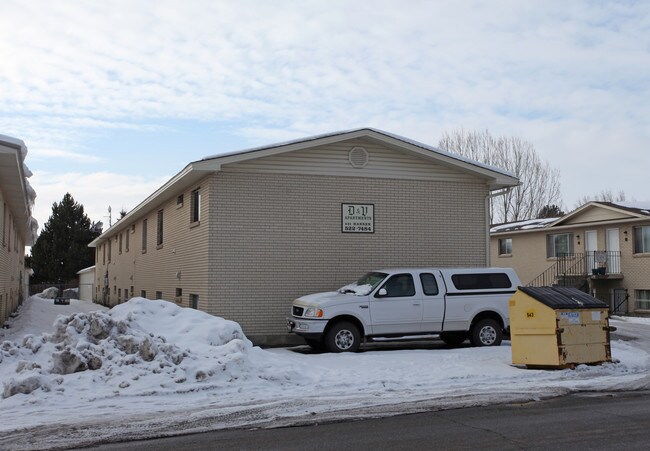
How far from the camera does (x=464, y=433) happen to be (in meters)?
7.41

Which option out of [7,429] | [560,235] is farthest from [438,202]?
[560,235]

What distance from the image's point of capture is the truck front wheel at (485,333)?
1503 cm

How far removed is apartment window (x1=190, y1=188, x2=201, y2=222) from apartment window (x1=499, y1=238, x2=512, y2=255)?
73.8ft

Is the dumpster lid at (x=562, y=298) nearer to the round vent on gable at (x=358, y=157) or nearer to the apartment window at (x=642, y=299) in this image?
the round vent on gable at (x=358, y=157)

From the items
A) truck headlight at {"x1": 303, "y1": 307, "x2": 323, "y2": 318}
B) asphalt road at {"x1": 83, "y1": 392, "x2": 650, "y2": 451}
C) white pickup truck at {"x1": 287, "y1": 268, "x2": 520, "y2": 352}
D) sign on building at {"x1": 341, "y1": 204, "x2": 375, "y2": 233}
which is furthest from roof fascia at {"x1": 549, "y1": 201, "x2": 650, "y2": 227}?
asphalt road at {"x1": 83, "y1": 392, "x2": 650, "y2": 451}

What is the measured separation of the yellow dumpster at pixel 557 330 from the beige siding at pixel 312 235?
17.9ft

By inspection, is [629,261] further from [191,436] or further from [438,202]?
[191,436]

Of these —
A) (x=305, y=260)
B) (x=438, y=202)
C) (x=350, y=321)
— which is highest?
(x=438, y=202)

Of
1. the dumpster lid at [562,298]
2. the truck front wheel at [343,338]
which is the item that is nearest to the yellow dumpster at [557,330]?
the dumpster lid at [562,298]

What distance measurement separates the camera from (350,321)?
1423 cm

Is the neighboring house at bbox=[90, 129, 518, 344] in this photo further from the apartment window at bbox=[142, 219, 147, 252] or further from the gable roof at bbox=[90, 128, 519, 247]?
the apartment window at bbox=[142, 219, 147, 252]

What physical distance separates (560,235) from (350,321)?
2151 cm

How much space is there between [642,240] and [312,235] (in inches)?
691

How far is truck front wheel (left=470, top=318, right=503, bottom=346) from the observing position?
49.3 feet
